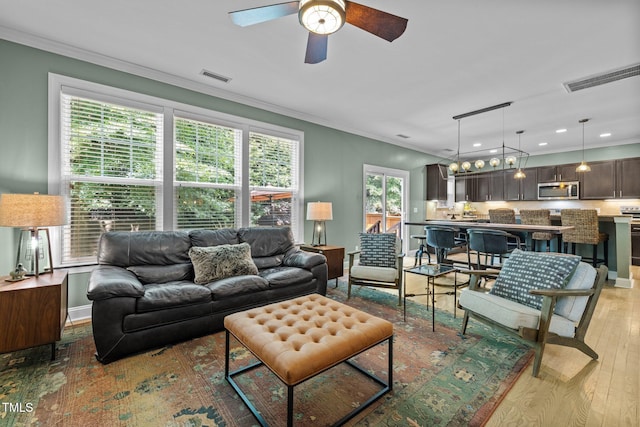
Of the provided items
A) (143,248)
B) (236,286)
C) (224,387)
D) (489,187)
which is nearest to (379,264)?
(236,286)

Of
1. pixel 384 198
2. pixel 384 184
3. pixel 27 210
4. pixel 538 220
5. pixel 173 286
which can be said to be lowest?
pixel 173 286

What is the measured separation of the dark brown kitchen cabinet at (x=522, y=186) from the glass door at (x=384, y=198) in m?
3.09

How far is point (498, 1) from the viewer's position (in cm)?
219

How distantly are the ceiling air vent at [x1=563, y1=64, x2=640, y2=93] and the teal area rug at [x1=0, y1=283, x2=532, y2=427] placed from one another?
10.8 feet

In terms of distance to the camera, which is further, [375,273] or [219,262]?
[375,273]

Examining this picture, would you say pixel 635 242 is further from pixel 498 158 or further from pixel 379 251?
pixel 379 251

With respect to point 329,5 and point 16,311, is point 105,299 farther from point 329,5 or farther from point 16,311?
point 329,5

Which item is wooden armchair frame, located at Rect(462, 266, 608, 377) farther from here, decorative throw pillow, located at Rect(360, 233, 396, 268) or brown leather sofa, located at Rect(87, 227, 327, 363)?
brown leather sofa, located at Rect(87, 227, 327, 363)

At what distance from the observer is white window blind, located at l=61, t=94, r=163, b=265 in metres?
2.96

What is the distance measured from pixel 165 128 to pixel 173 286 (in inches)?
78.4

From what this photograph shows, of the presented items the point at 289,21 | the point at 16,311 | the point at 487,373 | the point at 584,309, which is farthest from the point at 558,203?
the point at 16,311

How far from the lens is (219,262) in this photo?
301cm

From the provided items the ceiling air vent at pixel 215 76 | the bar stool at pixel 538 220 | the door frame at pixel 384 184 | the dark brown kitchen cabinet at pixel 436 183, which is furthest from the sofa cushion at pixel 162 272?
the dark brown kitchen cabinet at pixel 436 183

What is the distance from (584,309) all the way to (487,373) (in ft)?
2.89
